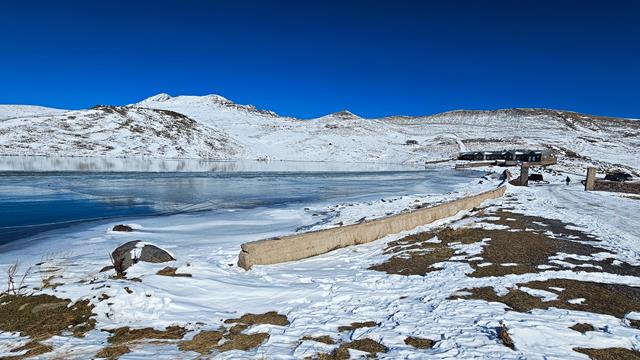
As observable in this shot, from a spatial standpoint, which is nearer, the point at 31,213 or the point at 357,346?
the point at 357,346

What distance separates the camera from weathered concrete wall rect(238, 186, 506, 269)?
915 cm

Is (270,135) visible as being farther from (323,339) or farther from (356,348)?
(356,348)

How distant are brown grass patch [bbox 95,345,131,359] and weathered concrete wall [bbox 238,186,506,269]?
13.5ft

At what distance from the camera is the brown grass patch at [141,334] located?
5253mm

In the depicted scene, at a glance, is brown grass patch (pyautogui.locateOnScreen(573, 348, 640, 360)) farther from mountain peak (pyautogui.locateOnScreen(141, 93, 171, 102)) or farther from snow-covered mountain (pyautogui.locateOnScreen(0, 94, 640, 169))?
mountain peak (pyautogui.locateOnScreen(141, 93, 171, 102))

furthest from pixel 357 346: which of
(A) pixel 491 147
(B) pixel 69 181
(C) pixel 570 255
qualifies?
(A) pixel 491 147

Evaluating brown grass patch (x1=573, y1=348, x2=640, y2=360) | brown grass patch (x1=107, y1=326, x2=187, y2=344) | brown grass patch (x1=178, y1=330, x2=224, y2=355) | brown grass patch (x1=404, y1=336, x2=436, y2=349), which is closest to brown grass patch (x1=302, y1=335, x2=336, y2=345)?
brown grass patch (x1=404, y1=336, x2=436, y2=349)

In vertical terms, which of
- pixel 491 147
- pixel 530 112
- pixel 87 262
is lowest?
pixel 87 262

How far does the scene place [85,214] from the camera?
54.2 feet

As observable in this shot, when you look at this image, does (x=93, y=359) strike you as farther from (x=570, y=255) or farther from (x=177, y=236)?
(x=570, y=255)

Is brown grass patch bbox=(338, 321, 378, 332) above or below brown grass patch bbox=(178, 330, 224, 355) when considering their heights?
above

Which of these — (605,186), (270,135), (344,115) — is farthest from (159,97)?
(605,186)

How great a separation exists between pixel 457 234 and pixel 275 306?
23.3 feet

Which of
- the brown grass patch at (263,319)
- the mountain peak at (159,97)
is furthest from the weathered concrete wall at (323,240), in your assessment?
the mountain peak at (159,97)
